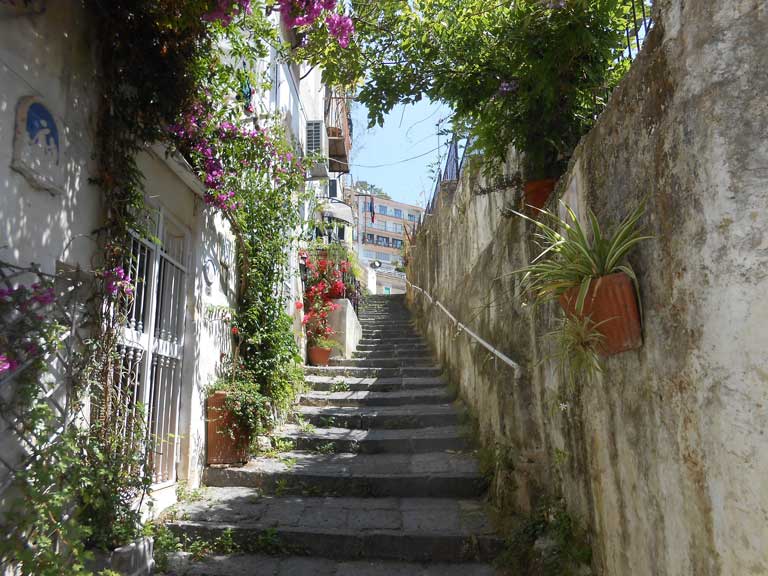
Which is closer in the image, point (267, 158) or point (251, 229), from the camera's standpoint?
point (267, 158)

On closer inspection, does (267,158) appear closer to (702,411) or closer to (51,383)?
(51,383)

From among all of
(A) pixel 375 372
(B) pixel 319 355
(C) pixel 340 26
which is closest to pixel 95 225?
(C) pixel 340 26

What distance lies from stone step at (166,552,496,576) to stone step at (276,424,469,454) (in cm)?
172

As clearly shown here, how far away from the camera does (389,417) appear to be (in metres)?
6.09

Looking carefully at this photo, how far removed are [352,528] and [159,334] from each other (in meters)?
2.09

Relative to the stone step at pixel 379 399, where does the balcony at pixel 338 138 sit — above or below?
above

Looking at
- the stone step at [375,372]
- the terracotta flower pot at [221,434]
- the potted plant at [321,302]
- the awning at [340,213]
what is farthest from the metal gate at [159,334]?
the awning at [340,213]

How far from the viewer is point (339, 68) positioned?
14.4 ft

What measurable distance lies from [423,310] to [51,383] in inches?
342

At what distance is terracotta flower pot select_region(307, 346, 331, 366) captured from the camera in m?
8.57

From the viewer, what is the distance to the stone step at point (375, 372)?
795 centimetres

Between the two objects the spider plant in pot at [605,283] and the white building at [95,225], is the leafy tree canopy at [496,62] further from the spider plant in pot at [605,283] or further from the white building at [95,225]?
the white building at [95,225]

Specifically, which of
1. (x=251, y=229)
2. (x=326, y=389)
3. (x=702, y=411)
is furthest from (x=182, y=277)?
(x=702, y=411)

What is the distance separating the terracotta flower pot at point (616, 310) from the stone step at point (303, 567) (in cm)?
206
